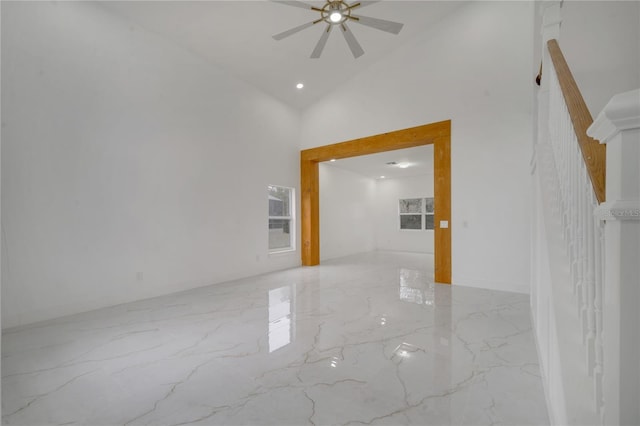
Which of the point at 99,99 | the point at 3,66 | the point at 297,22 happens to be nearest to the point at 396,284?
the point at 297,22

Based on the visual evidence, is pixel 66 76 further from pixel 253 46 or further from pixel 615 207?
pixel 615 207

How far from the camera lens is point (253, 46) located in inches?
168

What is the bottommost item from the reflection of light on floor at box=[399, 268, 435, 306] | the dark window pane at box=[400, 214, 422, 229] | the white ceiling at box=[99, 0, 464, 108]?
the reflection of light on floor at box=[399, 268, 435, 306]

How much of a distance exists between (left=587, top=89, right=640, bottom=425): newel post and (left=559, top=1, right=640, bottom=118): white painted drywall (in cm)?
354

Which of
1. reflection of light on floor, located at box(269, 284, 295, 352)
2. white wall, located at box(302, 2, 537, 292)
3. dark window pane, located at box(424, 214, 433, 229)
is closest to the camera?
reflection of light on floor, located at box(269, 284, 295, 352)

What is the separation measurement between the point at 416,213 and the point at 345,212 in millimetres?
2556

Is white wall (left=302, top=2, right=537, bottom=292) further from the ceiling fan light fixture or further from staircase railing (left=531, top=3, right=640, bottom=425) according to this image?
staircase railing (left=531, top=3, right=640, bottom=425)

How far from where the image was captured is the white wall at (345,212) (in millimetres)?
7488

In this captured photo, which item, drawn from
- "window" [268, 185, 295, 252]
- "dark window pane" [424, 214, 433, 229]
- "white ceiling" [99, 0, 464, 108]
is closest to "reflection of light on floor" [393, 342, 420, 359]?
"window" [268, 185, 295, 252]

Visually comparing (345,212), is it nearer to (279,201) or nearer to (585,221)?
(279,201)

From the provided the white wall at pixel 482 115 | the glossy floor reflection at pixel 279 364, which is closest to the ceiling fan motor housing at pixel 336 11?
the white wall at pixel 482 115

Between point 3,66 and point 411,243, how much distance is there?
912 cm

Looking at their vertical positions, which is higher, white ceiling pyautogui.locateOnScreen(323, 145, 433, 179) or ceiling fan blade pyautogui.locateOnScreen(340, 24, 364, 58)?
ceiling fan blade pyautogui.locateOnScreen(340, 24, 364, 58)

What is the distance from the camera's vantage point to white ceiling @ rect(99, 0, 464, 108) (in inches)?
139
